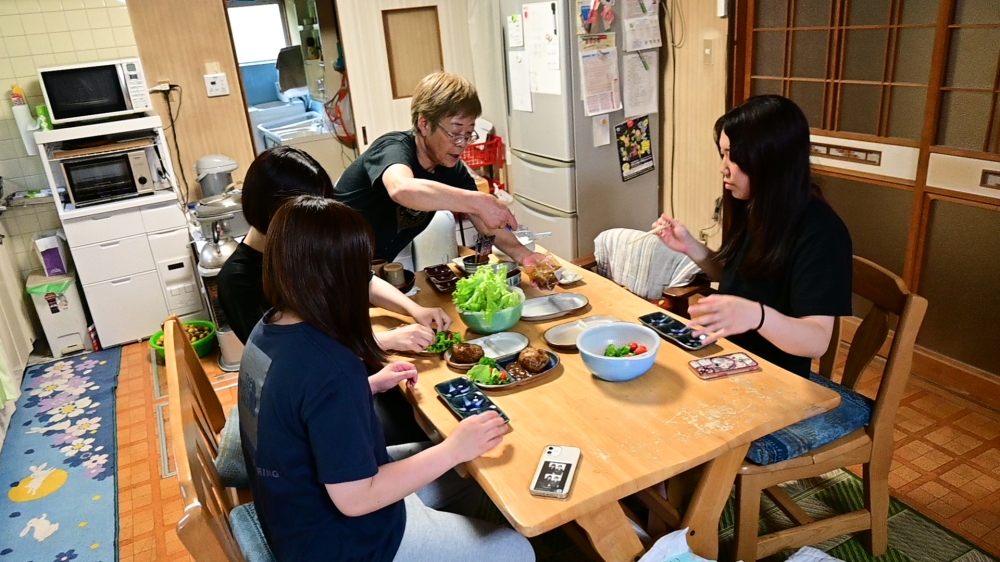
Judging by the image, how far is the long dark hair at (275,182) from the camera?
5.43ft

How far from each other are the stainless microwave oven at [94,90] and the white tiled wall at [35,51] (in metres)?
0.19

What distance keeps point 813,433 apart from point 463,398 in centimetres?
86

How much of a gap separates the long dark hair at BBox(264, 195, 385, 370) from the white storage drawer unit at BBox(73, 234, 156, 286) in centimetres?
280

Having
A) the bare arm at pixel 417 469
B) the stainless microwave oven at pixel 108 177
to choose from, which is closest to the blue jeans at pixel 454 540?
the bare arm at pixel 417 469

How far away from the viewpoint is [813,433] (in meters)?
1.63

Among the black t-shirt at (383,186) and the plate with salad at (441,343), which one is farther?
the black t-shirt at (383,186)

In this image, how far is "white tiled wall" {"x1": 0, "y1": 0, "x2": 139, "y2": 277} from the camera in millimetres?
3498

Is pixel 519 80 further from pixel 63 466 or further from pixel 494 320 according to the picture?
pixel 63 466

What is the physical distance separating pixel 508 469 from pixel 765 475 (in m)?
0.72

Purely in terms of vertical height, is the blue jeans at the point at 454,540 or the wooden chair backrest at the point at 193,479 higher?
the wooden chair backrest at the point at 193,479

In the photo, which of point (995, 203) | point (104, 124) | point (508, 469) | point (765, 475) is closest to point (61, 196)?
point (104, 124)

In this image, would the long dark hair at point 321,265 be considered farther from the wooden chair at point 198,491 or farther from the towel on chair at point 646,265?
the towel on chair at point 646,265

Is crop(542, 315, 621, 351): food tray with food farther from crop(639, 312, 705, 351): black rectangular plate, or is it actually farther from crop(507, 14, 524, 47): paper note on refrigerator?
crop(507, 14, 524, 47): paper note on refrigerator

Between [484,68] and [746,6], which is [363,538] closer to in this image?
[746,6]
